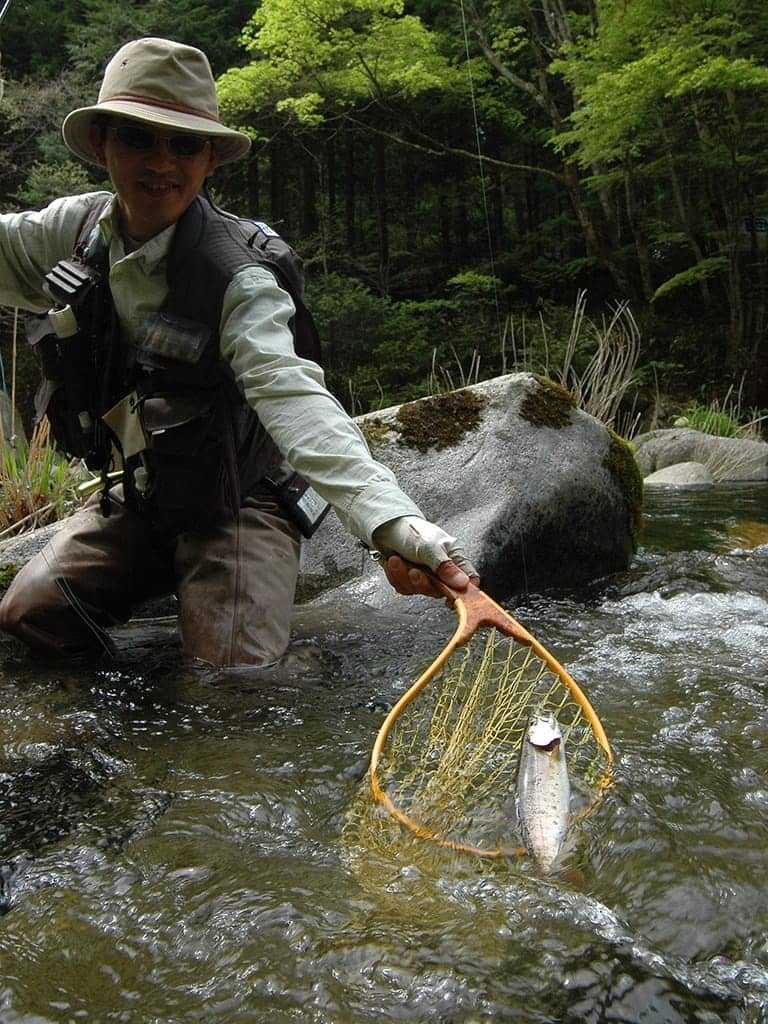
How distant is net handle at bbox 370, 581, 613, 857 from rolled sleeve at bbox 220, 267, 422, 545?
285 millimetres

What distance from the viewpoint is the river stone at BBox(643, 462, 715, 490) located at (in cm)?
1098

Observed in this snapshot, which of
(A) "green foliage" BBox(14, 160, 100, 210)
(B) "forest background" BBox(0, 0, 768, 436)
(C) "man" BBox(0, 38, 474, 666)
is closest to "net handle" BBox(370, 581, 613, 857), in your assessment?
(C) "man" BBox(0, 38, 474, 666)

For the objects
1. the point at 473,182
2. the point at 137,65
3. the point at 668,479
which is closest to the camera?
the point at 137,65

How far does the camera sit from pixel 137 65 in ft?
10.0

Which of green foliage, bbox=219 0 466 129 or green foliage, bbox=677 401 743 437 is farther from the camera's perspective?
green foliage, bbox=219 0 466 129

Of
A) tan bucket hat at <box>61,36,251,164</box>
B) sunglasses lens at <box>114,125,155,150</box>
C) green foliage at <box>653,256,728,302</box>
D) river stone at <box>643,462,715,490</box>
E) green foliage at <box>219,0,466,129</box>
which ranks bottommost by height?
river stone at <box>643,462,715,490</box>

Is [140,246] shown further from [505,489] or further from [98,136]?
[505,489]

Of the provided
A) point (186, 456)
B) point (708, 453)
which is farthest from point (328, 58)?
point (186, 456)

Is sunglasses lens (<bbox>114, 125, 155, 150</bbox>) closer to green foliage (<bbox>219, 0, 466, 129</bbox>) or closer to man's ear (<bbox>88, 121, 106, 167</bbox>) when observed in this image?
man's ear (<bbox>88, 121, 106, 167</bbox>)

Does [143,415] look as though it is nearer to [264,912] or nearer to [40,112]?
[264,912]

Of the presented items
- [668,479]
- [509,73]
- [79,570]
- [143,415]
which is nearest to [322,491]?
[143,415]

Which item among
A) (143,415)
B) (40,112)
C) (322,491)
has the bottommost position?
(322,491)

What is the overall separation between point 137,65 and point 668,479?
366 inches

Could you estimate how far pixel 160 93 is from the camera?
3.02 metres
